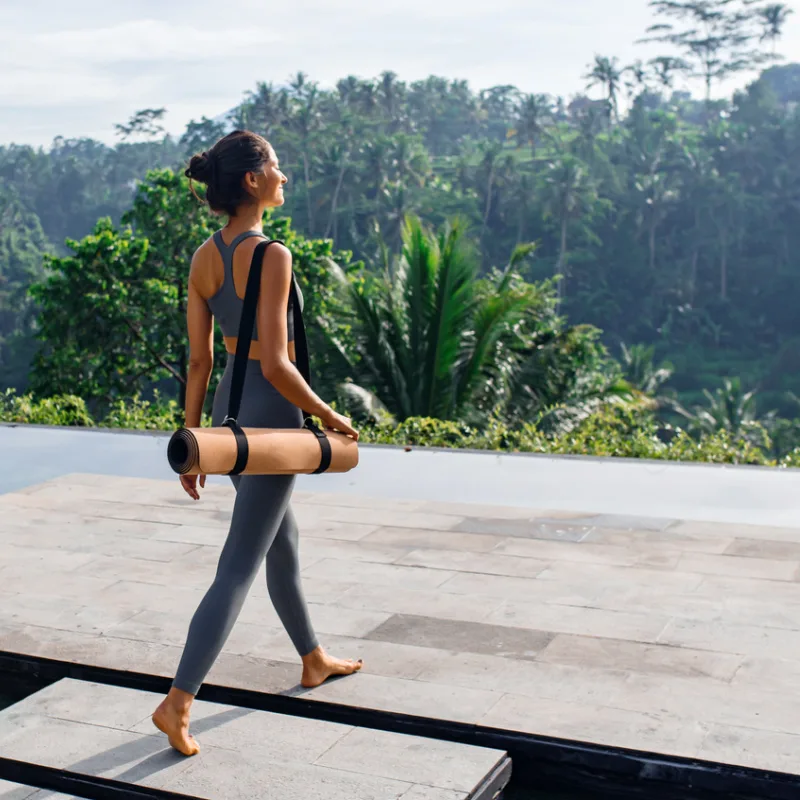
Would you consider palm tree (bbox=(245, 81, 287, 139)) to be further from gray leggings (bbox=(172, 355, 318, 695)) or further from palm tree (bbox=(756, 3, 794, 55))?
gray leggings (bbox=(172, 355, 318, 695))

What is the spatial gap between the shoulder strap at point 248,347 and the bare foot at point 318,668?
65 cm

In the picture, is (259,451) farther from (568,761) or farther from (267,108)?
(267,108)

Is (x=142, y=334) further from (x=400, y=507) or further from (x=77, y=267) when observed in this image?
(x=400, y=507)

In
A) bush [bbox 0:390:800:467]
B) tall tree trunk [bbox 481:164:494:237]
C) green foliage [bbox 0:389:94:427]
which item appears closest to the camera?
bush [bbox 0:390:800:467]

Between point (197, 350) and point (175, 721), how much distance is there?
3.06 ft

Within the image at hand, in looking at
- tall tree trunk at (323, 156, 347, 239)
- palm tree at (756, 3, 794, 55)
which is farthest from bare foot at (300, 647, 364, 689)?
palm tree at (756, 3, 794, 55)

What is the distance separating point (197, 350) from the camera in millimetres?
2908

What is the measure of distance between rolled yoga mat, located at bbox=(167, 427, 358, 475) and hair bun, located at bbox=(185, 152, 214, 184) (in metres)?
0.66

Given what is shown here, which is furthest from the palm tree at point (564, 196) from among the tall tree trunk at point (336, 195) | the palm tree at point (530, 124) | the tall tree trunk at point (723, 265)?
the palm tree at point (530, 124)

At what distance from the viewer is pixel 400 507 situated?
18.2 ft

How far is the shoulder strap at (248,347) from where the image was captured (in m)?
2.70

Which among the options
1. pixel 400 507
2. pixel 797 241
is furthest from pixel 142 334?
pixel 797 241

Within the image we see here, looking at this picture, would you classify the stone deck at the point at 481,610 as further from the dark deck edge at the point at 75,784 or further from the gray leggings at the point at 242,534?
the dark deck edge at the point at 75,784

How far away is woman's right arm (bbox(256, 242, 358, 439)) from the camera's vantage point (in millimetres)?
2689
